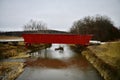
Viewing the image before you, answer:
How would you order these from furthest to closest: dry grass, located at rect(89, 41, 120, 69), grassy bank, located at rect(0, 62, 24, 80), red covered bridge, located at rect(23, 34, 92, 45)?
red covered bridge, located at rect(23, 34, 92, 45)
dry grass, located at rect(89, 41, 120, 69)
grassy bank, located at rect(0, 62, 24, 80)

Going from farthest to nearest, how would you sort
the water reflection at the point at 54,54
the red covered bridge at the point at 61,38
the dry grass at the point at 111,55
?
the red covered bridge at the point at 61,38, the water reflection at the point at 54,54, the dry grass at the point at 111,55

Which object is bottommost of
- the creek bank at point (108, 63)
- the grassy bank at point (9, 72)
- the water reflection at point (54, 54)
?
the water reflection at point (54, 54)

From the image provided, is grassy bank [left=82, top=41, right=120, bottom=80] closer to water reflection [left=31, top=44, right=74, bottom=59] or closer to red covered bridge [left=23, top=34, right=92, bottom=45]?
water reflection [left=31, top=44, right=74, bottom=59]

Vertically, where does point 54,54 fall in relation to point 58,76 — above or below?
below

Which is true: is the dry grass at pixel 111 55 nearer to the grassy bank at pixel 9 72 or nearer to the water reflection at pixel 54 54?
the water reflection at pixel 54 54

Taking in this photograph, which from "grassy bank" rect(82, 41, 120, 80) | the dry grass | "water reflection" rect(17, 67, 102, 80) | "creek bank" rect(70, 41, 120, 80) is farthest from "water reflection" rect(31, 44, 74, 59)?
"water reflection" rect(17, 67, 102, 80)

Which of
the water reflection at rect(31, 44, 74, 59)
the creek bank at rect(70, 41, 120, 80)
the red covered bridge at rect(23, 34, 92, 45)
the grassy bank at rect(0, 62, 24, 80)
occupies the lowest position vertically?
the water reflection at rect(31, 44, 74, 59)

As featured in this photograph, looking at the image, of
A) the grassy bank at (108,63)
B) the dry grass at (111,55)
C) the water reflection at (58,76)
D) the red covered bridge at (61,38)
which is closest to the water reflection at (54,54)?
the red covered bridge at (61,38)

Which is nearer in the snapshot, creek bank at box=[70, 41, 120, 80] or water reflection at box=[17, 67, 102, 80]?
creek bank at box=[70, 41, 120, 80]

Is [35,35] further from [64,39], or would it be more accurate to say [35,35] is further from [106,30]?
[106,30]

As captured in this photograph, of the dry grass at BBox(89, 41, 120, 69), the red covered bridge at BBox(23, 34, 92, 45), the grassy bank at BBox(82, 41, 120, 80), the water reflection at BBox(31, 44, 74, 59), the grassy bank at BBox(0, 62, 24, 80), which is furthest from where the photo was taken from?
the red covered bridge at BBox(23, 34, 92, 45)

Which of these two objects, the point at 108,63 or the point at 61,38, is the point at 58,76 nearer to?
the point at 108,63

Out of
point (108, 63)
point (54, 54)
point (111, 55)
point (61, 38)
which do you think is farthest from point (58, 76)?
point (54, 54)

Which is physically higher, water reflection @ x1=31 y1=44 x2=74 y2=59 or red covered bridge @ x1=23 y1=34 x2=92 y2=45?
red covered bridge @ x1=23 y1=34 x2=92 y2=45
